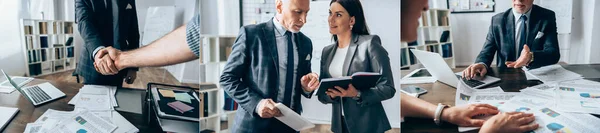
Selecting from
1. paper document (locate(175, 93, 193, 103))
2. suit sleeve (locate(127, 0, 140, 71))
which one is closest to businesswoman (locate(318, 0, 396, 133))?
paper document (locate(175, 93, 193, 103))

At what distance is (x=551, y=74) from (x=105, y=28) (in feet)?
7.89

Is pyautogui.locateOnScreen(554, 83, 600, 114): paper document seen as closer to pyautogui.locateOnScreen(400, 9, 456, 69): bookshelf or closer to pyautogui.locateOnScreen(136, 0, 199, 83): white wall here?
pyautogui.locateOnScreen(400, 9, 456, 69): bookshelf

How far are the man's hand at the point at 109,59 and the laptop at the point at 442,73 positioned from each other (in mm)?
1667

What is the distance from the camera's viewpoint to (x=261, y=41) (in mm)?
2410

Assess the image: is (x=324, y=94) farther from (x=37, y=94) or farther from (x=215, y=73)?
(x=37, y=94)

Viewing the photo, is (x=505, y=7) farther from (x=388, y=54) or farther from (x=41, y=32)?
(x=41, y=32)

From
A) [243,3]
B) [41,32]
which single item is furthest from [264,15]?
[41,32]

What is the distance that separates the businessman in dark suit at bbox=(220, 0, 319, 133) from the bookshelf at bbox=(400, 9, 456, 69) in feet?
1.69

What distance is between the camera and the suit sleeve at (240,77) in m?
2.44

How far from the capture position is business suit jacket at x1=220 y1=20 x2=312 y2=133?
2400mm

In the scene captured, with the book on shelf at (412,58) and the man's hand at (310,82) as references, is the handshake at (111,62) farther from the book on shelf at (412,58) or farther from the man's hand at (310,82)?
the book on shelf at (412,58)

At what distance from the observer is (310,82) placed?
2377mm

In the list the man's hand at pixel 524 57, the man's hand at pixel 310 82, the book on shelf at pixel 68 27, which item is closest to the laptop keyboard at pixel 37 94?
the book on shelf at pixel 68 27

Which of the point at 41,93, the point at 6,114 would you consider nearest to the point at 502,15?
the point at 41,93
